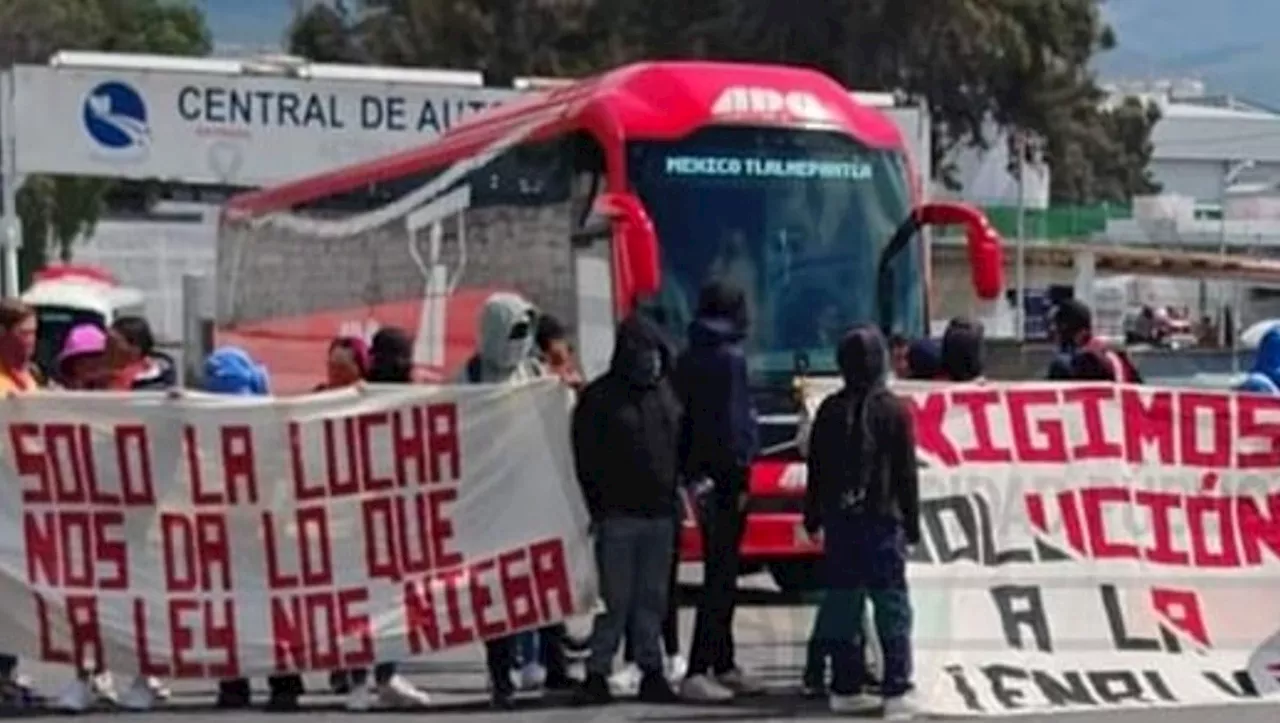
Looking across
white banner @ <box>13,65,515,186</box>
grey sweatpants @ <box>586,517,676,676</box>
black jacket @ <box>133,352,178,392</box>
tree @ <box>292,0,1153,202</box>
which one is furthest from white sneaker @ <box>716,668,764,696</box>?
tree @ <box>292,0,1153,202</box>

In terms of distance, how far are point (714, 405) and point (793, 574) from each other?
390cm

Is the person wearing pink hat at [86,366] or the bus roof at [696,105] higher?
the bus roof at [696,105]

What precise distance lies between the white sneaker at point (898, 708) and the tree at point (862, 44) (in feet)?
146

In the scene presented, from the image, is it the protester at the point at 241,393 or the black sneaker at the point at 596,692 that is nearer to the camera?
the black sneaker at the point at 596,692

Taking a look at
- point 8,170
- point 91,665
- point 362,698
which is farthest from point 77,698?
point 8,170

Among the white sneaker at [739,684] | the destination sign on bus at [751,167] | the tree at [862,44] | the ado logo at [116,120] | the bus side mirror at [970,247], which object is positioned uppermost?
the tree at [862,44]

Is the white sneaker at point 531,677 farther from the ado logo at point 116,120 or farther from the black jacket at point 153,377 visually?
the ado logo at point 116,120

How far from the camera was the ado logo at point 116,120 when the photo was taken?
35344 mm

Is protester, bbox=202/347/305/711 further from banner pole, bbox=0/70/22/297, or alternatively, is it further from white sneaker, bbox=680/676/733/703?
banner pole, bbox=0/70/22/297

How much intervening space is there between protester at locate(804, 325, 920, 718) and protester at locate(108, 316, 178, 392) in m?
3.63

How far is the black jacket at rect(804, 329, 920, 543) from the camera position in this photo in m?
13.1

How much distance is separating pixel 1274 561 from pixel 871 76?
43.9 metres

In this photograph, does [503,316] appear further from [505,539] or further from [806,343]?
[806,343]

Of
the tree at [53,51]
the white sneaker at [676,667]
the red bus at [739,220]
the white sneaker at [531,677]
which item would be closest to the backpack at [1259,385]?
the red bus at [739,220]
